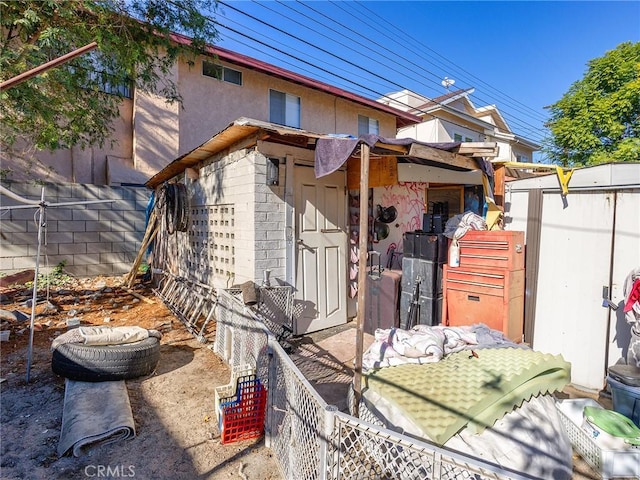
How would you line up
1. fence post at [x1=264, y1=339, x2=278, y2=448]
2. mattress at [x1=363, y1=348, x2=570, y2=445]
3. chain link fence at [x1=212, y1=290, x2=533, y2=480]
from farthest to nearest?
fence post at [x1=264, y1=339, x2=278, y2=448], mattress at [x1=363, y1=348, x2=570, y2=445], chain link fence at [x1=212, y1=290, x2=533, y2=480]

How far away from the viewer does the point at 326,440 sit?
63.5 inches

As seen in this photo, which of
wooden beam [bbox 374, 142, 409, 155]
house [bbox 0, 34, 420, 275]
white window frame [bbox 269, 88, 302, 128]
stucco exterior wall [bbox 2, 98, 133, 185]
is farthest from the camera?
white window frame [bbox 269, 88, 302, 128]

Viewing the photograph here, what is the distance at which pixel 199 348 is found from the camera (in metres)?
4.54

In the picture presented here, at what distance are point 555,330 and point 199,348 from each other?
455 cm

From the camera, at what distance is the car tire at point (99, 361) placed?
10.7ft

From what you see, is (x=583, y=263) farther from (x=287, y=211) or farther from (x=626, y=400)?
(x=287, y=211)

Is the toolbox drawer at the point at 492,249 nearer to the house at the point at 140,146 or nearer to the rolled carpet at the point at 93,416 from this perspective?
the rolled carpet at the point at 93,416

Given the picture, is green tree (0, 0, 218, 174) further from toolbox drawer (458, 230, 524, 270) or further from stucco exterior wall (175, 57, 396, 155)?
toolbox drawer (458, 230, 524, 270)

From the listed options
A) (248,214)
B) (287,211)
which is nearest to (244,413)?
(248,214)

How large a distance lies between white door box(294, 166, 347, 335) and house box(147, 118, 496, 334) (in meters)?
0.02

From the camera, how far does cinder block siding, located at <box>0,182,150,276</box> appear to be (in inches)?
293

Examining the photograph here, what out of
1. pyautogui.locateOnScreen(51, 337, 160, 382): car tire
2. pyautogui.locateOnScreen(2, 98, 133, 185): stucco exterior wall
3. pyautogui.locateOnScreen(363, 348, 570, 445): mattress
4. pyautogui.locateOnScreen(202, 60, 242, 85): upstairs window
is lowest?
pyautogui.locateOnScreen(51, 337, 160, 382): car tire

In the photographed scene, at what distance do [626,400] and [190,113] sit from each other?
37.2ft

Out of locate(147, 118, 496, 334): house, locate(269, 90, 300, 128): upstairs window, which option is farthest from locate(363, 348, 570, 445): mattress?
locate(269, 90, 300, 128): upstairs window
